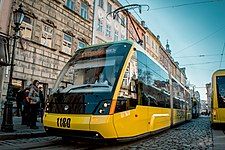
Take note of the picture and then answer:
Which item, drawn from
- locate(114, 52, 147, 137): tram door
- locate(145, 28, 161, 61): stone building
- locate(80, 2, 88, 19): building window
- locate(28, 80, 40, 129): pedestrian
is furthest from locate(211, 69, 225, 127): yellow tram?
locate(145, 28, 161, 61): stone building

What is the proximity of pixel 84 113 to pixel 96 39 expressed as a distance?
64.1 feet

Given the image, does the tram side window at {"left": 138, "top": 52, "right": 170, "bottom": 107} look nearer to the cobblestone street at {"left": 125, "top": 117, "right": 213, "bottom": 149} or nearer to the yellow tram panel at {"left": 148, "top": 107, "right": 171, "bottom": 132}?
the yellow tram panel at {"left": 148, "top": 107, "right": 171, "bottom": 132}

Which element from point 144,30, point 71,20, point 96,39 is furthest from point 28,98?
point 144,30

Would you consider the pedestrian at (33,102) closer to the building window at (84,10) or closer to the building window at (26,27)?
the building window at (26,27)

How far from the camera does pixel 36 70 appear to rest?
54.5 feet

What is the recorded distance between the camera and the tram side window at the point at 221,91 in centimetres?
1316

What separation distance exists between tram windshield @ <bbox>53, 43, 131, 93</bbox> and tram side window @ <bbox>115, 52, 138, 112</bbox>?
0.99ft

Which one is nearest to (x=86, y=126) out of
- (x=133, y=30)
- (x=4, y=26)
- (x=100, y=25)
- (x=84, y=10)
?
(x=4, y=26)

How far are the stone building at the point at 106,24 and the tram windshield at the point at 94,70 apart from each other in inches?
629

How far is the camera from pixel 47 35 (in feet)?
58.7

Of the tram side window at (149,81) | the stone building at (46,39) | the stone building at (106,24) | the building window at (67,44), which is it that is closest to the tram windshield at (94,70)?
the tram side window at (149,81)

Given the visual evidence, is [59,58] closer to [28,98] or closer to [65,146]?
[28,98]

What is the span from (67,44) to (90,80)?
45.3 feet

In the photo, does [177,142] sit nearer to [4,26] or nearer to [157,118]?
[157,118]
